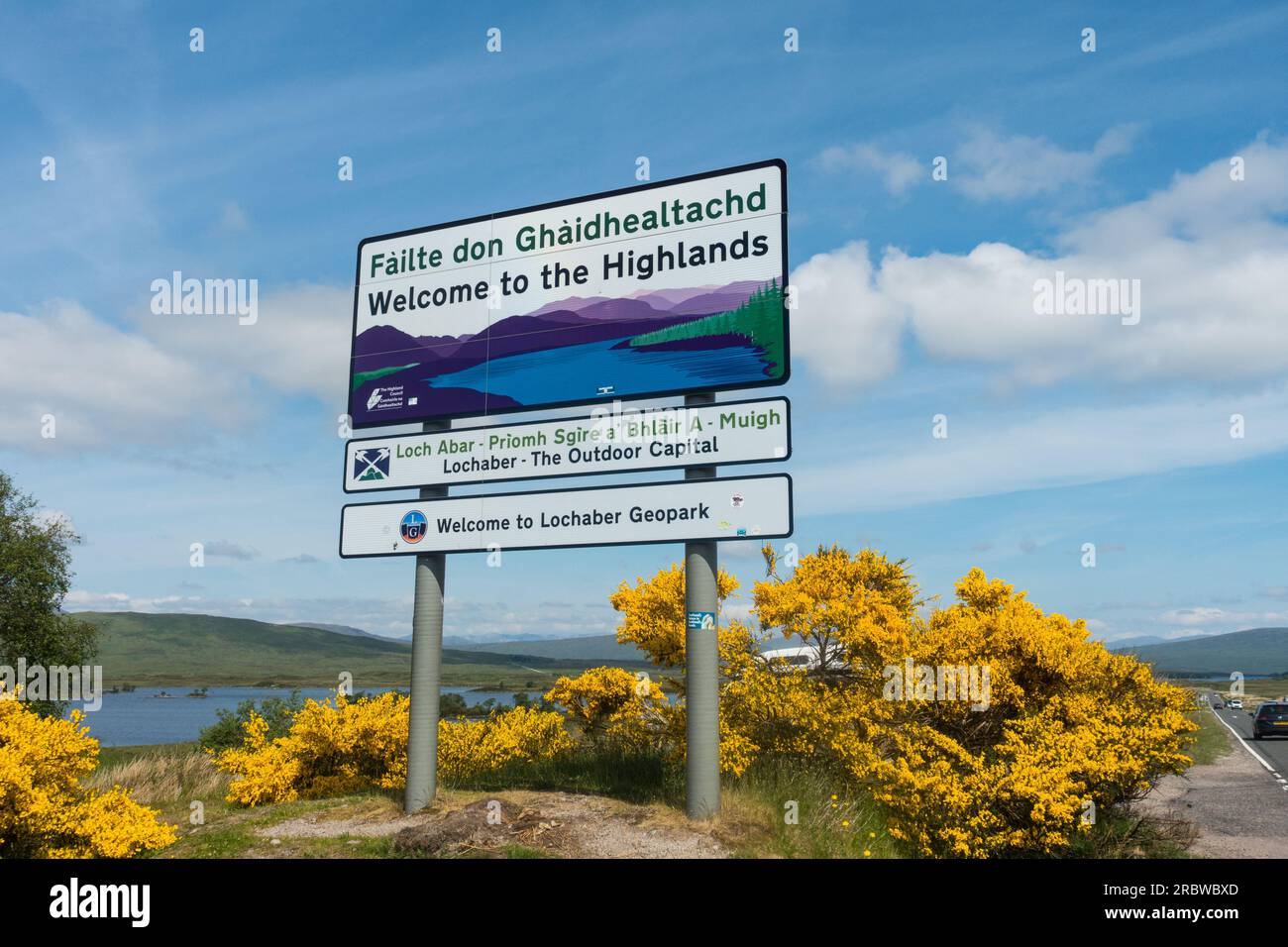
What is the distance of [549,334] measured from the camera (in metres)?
11.5

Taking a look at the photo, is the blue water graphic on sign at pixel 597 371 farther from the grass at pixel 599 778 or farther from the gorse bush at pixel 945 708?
the grass at pixel 599 778

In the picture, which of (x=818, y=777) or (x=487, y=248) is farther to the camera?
(x=487, y=248)

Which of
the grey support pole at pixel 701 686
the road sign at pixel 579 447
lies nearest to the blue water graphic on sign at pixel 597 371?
the road sign at pixel 579 447

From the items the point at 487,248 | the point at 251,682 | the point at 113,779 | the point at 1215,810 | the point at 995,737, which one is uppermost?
the point at 487,248

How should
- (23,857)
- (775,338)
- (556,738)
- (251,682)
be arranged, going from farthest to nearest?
(251,682)
(556,738)
(775,338)
(23,857)

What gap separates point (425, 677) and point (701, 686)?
158 inches

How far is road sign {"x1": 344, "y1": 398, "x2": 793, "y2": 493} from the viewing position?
10039mm

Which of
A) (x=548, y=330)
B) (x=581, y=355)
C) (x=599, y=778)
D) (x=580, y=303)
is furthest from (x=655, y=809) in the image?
(x=580, y=303)

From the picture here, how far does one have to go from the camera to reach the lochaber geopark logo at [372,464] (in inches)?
476

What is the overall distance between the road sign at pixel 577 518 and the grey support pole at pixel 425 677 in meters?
0.31
